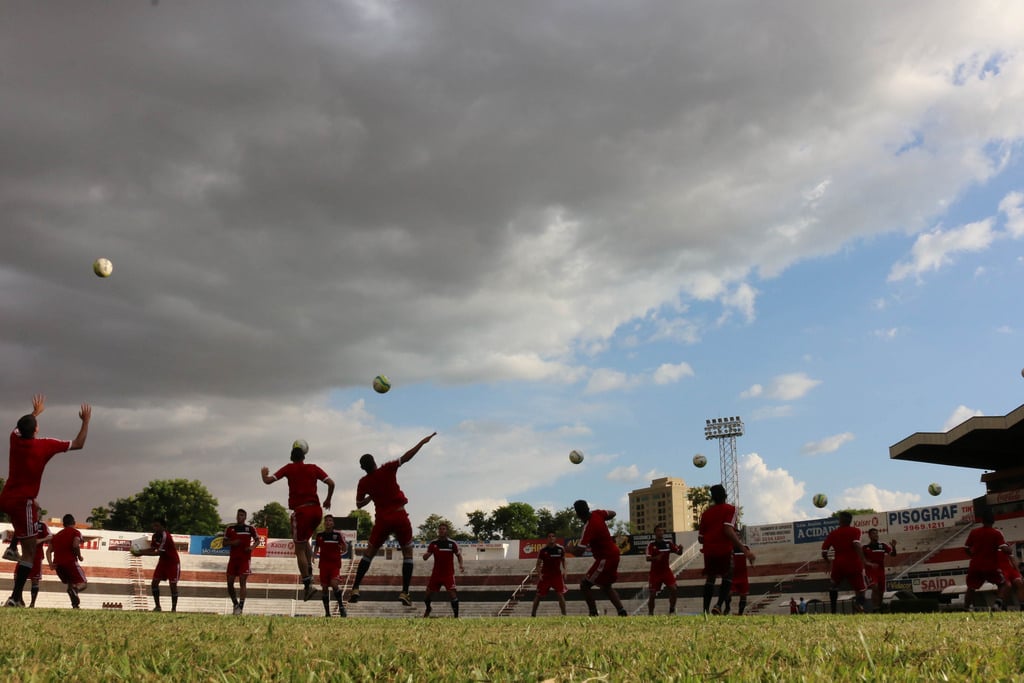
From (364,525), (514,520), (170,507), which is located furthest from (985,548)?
(514,520)

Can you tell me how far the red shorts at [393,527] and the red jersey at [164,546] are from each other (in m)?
6.37

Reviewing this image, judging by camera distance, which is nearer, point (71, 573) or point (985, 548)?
point (985, 548)

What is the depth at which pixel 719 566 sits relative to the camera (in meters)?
13.4

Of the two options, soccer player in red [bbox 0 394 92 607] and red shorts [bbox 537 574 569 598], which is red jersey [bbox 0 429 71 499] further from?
red shorts [bbox 537 574 569 598]

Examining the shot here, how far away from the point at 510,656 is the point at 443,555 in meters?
13.5

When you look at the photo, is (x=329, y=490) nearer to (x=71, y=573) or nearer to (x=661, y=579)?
(x=71, y=573)

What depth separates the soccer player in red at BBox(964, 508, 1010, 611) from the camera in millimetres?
14016

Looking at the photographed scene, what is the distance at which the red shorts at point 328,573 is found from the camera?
13637mm

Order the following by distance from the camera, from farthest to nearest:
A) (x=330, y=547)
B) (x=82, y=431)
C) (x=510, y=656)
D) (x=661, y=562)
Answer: (x=661, y=562)
(x=330, y=547)
(x=82, y=431)
(x=510, y=656)

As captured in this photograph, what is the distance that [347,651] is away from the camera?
12.5ft

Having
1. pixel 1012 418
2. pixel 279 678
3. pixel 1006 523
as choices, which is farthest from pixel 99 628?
pixel 1006 523

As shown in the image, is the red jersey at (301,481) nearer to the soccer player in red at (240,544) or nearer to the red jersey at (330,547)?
the red jersey at (330,547)

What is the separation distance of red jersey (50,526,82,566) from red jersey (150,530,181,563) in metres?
1.43

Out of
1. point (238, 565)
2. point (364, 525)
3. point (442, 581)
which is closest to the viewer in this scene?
point (238, 565)
